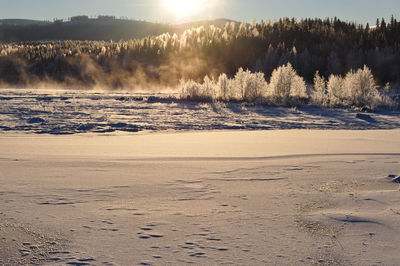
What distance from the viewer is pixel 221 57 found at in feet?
114

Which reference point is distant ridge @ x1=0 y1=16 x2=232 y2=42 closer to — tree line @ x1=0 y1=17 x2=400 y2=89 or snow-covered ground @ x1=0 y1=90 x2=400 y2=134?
tree line @ x1=0 y1=17 x2=400 y2=89

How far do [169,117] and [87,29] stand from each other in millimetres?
107452

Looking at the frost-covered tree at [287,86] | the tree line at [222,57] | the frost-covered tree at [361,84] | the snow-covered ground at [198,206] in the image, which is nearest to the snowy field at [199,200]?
the snow-covered ground at [198,206]

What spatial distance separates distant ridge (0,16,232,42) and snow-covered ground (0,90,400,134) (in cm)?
9265

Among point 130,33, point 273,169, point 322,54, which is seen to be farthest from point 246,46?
point 130,33

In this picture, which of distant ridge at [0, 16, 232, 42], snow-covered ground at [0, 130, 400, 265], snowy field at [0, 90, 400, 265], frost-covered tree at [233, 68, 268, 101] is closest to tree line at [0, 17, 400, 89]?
frost-covered tree at [233, 68, 268, 101]

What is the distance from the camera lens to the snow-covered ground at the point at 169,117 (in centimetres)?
908

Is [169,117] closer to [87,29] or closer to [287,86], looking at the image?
[287,86]

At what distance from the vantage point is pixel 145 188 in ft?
12.8

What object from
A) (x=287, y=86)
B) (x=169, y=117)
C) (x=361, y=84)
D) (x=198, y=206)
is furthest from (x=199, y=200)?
(x=361, y=84)

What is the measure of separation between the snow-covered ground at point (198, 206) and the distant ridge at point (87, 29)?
10019cm

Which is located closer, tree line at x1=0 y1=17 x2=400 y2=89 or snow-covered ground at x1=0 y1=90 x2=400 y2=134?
snow-covered ground at x1=0 y1=90 x2=400 y2=134

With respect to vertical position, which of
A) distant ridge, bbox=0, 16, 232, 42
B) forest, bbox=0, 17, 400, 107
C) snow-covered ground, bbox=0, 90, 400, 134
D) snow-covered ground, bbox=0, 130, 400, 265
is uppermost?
distant ridge, bbox=0, 16, 232, 42

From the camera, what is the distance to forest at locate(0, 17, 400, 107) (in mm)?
29594
